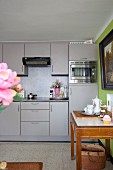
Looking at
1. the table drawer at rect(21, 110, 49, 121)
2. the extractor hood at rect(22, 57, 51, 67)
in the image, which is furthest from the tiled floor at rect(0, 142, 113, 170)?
the extractor hood at rect(22, 57, 51, 67)

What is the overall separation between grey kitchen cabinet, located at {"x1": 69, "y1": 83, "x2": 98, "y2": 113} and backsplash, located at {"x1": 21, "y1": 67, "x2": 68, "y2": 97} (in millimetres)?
814

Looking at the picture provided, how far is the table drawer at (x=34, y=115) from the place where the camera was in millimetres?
4125

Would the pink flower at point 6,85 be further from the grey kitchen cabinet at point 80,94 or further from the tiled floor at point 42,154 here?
the grey kitchen cabinet at point 80,94

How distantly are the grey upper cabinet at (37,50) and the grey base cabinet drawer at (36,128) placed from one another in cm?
153

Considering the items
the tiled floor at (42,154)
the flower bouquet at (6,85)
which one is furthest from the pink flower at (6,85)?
the tiled floor at (42,154)

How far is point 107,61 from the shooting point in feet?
10.8

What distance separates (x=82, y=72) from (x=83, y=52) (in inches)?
17.1

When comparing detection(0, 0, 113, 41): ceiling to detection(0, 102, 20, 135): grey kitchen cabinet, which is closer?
detection(0, 0, 113, 41): ceiling

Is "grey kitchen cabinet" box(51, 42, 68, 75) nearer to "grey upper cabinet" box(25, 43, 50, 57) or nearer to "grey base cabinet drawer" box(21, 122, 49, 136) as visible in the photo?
"grey upper cabinet" box(25, 43, 50, 57)

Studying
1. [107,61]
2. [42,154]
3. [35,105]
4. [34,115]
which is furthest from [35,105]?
[107,61]

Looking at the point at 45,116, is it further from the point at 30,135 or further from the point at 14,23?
the point at 14,23

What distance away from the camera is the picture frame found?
3.05 metres

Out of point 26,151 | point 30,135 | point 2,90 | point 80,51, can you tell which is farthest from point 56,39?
point 2,90

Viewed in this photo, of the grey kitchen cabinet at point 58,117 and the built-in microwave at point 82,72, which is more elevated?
the built-in microwave at point 82,72
